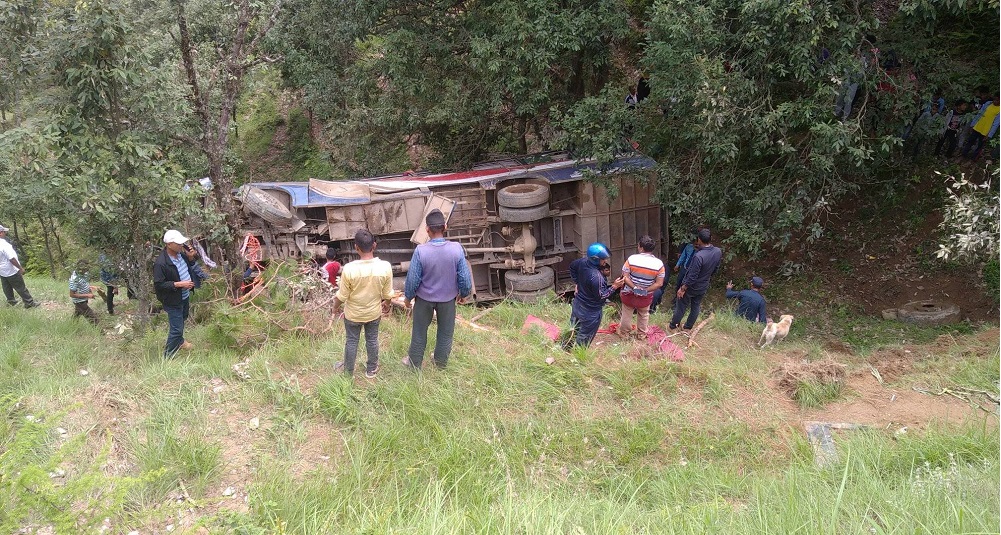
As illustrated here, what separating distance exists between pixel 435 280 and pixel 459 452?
1.43 metres

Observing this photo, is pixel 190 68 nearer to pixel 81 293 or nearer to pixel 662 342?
pixel 81 293

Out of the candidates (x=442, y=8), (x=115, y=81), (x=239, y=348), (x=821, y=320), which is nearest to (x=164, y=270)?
(x=239, y=348)

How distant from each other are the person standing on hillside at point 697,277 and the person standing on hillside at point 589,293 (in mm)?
1231

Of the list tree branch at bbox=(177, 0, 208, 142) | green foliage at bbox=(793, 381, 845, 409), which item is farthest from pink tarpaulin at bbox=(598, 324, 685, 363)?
tree branch at bbox=(177, 0, 208, 142)

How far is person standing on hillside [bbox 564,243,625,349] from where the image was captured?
6.11 metres

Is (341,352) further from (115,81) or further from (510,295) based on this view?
(510,295)

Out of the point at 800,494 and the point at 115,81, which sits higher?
the point at 115,81

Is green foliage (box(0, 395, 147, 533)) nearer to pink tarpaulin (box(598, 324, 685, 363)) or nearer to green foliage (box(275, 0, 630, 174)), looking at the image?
pink tarpaulin (box(598, 324, 685, 363))

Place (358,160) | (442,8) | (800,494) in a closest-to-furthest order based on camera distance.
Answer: (800,494) < (442,8) < (358,160)

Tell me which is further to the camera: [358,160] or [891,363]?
[358,160]

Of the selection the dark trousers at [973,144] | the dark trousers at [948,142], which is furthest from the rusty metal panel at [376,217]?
the dark trousers at [973,144]

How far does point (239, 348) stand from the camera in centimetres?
673

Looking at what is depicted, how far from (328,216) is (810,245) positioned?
8.25 meters

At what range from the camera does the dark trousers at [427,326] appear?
17.6 ft
